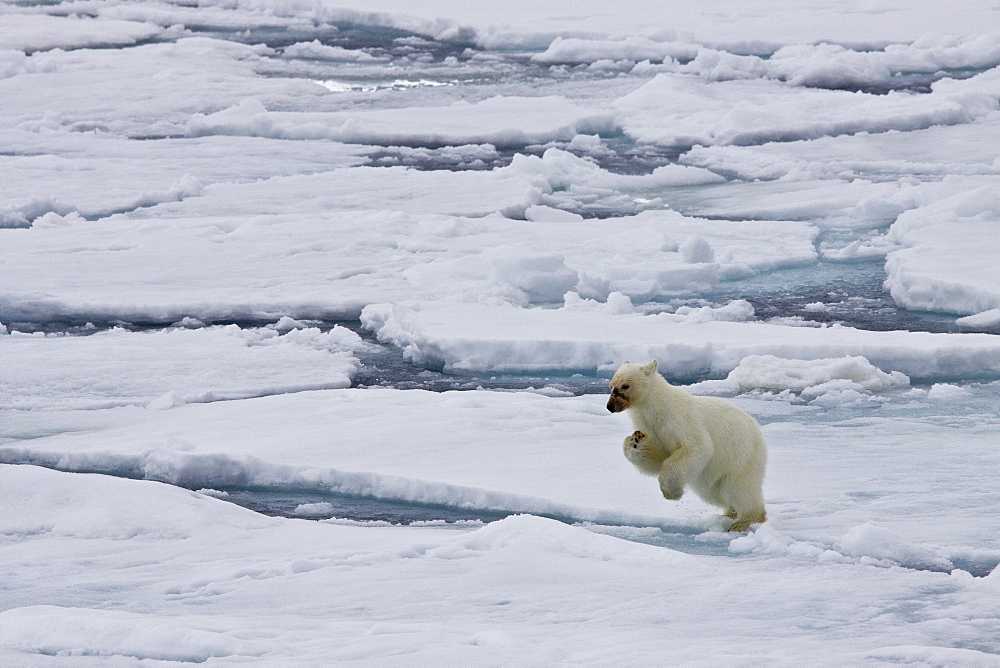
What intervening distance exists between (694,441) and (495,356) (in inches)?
98.2

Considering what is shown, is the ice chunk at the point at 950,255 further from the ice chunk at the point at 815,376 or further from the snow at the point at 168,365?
the snow at the point at 168,365

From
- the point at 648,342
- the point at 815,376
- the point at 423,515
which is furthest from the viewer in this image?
the point at 648,342

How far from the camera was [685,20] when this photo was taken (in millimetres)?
18125

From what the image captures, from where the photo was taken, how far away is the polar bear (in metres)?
3.78

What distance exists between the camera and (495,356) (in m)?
6.15

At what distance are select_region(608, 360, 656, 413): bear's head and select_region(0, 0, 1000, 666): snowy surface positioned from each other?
47cm

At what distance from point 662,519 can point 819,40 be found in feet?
45.8

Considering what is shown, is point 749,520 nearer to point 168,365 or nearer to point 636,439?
point 636,439

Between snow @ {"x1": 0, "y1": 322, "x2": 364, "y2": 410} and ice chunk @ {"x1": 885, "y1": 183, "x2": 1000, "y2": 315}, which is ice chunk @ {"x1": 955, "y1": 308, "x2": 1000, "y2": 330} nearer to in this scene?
ice chunk @ {"x1": 885, "y1": 183, "x2": 1000, "y2": 315}

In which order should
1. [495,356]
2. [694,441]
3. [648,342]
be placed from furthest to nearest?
1. [495,356]
2. [648,342]
3. [694,441]

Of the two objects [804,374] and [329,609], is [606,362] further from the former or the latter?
[329,609]

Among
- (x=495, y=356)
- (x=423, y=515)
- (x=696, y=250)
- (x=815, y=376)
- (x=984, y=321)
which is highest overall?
(x=696, y=250)

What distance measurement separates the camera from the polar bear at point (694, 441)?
12.4 ft

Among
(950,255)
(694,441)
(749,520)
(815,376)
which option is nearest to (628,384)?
(694,441)
